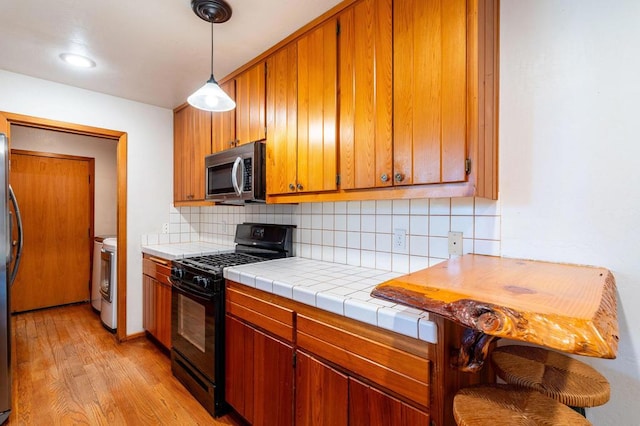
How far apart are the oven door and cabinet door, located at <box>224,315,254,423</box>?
0.23 ft

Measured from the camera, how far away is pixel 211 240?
320 centimetres

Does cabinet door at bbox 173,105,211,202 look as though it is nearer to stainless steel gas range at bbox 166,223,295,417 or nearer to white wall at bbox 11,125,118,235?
stainless steel gas range at bbox 166,223,295,417

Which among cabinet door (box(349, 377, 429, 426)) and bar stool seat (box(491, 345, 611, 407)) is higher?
bar stool seat (box(491, 345, 611, 407))

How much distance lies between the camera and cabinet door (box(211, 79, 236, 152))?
7.45 ft

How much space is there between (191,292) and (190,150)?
1454mm

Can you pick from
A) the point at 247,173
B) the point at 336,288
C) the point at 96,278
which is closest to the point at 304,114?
the point at 247,173

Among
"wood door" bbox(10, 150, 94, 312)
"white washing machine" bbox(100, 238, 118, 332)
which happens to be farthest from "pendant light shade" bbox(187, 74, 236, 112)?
"wood door" bbox(10, 150, 94, 312)

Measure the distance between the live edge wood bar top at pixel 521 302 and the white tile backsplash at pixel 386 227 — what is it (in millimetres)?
305

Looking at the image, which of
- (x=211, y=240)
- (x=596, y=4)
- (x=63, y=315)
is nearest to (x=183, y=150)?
(x=211, y=240)

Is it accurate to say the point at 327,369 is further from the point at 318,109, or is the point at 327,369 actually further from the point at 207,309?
the point at 318,109

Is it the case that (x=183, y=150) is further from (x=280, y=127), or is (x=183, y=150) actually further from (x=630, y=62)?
(x=630, y=62)

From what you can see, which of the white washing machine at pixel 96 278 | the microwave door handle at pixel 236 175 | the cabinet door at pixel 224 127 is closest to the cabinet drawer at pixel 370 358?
the microwave door handle at pixel 236 175

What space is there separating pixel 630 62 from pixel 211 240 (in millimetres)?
3206

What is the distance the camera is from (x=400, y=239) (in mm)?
1641
